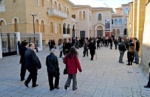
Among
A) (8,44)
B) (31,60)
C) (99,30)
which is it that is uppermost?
(99,30)

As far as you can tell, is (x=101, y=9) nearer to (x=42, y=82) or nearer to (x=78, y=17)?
(x=78, y=17)

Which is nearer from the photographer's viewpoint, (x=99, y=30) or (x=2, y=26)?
(x=2, y=26)

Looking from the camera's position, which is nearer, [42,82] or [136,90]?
[136,90]

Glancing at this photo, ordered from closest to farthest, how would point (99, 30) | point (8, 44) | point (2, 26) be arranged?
point (8, 44), point (2, 26), point (99, 30)

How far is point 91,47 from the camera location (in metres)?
13.4

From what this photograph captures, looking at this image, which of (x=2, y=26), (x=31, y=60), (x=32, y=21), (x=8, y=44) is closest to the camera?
(x=31, y=60)

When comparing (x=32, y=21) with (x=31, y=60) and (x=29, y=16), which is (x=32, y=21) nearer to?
(x=29, y=16)

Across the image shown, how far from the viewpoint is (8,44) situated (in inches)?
655

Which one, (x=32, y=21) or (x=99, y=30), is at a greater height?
(x=32, y=21)

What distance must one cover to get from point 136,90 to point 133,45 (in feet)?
17.9

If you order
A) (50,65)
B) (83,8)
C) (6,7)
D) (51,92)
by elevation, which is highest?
(83,8)

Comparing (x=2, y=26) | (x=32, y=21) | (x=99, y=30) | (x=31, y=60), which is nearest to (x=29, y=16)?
(x=32, y=21)

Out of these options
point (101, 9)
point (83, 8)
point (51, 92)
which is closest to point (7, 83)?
point (51, 92)

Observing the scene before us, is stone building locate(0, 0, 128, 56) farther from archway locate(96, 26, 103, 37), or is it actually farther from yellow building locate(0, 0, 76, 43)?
archway locate(96, 26, 103, 37)
